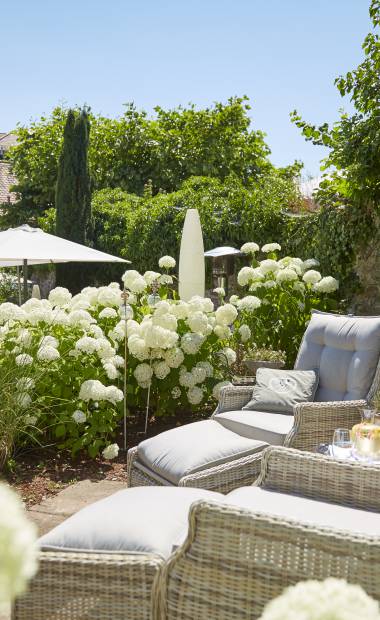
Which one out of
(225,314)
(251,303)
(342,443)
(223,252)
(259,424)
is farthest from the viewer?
(223,252)

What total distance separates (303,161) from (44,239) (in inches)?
533

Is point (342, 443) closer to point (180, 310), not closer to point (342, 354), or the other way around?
point (342, 354)

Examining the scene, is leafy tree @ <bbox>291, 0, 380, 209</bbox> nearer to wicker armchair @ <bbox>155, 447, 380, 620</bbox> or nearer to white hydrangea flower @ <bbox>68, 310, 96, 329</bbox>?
white hydrangea flower @ <bbox>68, 310, 96, 329</bbox>

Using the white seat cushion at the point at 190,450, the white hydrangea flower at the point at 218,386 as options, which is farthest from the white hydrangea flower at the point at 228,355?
the white seat cushion at the point at 190,450

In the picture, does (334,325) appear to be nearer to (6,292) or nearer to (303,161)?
(6,292)

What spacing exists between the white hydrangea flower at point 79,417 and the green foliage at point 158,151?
1485 cm

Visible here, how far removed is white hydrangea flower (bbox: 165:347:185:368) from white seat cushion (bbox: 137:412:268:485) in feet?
4.74

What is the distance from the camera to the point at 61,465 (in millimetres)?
4441

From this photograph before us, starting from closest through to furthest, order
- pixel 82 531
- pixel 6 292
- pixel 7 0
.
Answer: pixel 82 531 → pixel 7 0 → pixel 6 292

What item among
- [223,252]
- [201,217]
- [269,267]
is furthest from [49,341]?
[201,217]

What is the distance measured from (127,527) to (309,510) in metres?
0.55

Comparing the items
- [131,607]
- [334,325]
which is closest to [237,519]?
[131,607]

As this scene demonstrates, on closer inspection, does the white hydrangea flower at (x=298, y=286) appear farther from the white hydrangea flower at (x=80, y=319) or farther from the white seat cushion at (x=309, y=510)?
the white seat cushion at (x=309, y=510)

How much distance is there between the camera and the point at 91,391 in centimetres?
433
